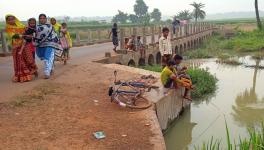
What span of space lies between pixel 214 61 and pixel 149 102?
54.3 ft

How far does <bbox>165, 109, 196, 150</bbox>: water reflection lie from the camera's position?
8.40 m

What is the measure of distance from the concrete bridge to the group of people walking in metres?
3.87

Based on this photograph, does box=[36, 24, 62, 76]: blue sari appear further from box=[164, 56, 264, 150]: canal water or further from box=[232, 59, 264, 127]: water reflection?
box=[232, 59, 264, 127]: water reflection

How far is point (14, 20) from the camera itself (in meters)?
9.74

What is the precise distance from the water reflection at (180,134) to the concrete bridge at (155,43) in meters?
4.95

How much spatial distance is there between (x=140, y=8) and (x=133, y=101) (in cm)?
10013

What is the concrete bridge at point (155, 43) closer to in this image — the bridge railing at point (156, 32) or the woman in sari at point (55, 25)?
the bridge railing at point (156, 32)

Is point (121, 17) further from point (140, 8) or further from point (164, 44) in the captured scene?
point (164, 44)

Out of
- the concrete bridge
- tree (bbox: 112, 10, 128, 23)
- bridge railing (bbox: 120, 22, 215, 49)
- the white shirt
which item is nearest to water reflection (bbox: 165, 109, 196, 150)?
the white shirt

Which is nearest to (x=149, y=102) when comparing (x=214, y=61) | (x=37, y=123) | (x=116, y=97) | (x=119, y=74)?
(x=116, y=97)

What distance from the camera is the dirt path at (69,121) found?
5.66m

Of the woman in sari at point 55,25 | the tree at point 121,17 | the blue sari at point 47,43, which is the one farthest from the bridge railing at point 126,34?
the tree at point 121,17

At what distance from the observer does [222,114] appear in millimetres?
10656

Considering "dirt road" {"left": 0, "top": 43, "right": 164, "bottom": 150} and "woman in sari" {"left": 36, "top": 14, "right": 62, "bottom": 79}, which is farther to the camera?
"woman in sari" {"left": 36, "top": 14, "right": 62, "bottom": 79}
